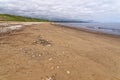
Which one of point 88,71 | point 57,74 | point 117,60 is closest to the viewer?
point 57,74

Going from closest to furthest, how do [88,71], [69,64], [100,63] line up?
[88,71], [69,64], [100,63]

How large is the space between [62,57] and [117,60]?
421 centimetres

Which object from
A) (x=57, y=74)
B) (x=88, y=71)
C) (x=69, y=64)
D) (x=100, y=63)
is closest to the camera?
(x=57, y=74)

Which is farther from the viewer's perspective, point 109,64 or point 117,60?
point 117,60

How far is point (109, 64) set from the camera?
481 inches

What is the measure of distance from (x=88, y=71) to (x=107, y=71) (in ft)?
4.12

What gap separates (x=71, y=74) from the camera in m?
9.52

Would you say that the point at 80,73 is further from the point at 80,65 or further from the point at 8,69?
the point at 8,69

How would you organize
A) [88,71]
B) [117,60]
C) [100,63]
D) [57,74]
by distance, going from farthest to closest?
[117,60] < [100,63] < [88,71] < [57,74]

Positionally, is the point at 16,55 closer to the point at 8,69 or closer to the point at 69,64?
the point at 8,69

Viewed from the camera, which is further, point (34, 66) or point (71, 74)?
point (34, 66)

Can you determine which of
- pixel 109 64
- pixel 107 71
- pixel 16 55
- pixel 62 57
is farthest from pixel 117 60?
pixel 16 55

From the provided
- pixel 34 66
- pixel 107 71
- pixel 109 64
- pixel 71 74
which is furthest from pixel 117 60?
pixel 34 66

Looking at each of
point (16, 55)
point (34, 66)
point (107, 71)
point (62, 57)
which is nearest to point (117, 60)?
point (107, 71)
